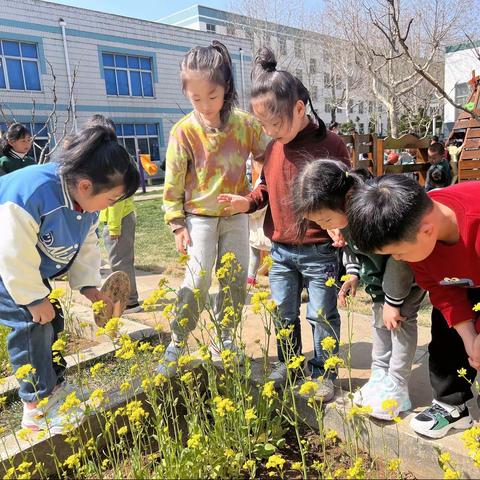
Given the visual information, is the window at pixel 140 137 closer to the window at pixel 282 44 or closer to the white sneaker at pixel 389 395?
the window at pixel 282 44

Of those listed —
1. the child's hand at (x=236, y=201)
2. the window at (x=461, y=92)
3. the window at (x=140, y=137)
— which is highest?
the window at (x=461, y=92)

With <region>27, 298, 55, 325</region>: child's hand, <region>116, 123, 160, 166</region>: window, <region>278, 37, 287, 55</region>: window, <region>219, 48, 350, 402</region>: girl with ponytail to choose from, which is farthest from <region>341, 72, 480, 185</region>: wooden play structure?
<region>278, 37, 287, 55</region>: window

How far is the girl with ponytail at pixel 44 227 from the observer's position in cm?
192

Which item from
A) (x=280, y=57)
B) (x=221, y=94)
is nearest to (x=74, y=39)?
(x=280, y=57)

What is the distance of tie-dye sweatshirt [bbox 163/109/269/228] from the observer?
253 centimetres

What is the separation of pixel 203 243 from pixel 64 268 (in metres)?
0.71

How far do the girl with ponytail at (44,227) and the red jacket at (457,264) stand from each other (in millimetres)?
1250

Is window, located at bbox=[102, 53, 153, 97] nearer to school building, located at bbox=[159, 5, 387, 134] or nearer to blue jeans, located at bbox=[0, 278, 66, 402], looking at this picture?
school building, located at bbox=[159, 5, 387, 134]

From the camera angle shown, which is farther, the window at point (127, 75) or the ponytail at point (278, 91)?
the window at point (127, 75)

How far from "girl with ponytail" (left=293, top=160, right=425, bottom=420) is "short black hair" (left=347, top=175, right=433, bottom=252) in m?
0.20

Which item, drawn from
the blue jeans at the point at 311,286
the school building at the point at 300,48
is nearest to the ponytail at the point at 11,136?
the blue jeans at the point at 311,286

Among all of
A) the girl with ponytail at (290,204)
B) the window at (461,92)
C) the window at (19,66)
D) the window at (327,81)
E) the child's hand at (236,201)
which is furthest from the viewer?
the window at (327,81)

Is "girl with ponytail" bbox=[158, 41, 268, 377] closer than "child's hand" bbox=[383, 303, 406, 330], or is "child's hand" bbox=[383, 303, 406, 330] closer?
"child's hand" bbox=[383, 303, 406, 330]

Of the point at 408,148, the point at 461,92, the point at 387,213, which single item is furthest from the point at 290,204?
the point at 461,92
